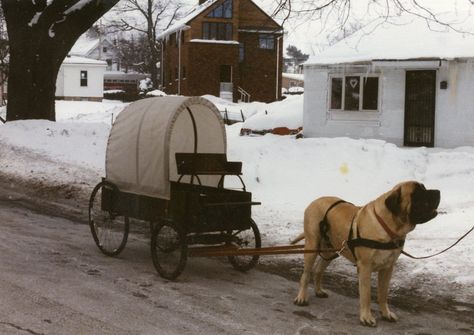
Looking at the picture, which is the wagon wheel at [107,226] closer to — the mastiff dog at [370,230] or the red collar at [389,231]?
the mastiff dog at [370,230]

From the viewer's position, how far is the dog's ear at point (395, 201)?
600 cm

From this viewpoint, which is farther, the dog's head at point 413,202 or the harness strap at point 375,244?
the harness strap at point 375,244

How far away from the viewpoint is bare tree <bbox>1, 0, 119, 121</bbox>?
70.3ft

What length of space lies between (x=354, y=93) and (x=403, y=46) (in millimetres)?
2510

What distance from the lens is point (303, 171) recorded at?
55.8 feet

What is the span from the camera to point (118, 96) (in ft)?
233

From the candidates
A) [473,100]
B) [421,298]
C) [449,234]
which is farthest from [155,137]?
[473,100]

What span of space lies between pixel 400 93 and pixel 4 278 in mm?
20354

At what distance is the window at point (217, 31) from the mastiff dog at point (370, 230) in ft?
165

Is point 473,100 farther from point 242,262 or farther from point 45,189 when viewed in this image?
point 242,262

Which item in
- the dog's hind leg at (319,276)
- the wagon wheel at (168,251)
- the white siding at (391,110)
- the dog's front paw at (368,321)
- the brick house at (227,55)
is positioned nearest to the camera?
the dog's front paw at (368,321)

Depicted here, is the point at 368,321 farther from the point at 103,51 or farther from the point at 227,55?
the point at 103,51

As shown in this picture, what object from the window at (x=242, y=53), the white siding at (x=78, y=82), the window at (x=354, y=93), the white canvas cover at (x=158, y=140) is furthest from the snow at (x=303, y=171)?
the white siding at (x=78, y=82)

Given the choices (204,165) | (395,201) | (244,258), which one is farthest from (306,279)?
(204,165)
